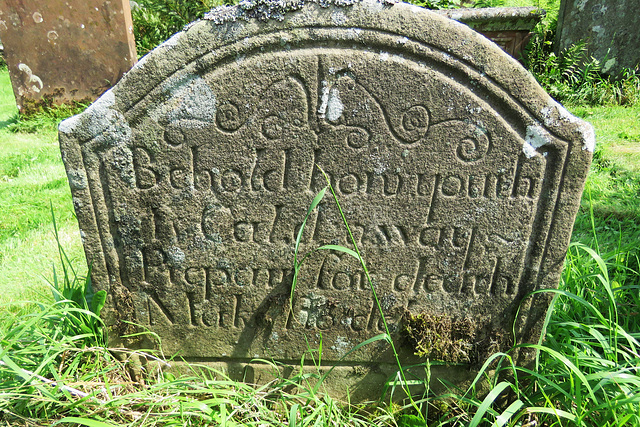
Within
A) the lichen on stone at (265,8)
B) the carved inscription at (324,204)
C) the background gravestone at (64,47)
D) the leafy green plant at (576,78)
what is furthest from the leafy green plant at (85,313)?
the leafy green plant at (576,78)

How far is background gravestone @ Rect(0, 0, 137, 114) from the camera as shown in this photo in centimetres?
488

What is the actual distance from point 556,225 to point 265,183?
1215 millimetres

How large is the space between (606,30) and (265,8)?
563 cm

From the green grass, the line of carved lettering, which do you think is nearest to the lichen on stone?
the line of carved lettering

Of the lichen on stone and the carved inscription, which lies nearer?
the lichen on stone

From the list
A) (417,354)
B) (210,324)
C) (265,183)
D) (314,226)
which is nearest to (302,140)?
(265,183)

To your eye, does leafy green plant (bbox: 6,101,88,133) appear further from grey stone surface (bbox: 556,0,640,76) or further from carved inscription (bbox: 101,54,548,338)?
grey stone surface (bbox: 556,0,640,76)

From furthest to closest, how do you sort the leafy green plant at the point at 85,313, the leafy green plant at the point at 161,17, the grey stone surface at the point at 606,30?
1. the leafy green plant at the point at 161,17
2. the grey stone surface at the point at 606,30
3. the leafy green plant at the point at 85,313

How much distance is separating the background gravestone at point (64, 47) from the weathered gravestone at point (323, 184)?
4260 mm

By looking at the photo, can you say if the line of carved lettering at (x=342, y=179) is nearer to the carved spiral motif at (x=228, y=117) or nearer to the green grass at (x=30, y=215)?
the carved spiral motif at (x=228, y=117)

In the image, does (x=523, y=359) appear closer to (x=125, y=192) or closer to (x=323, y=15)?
(x=323, y=15)

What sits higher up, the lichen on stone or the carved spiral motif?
the lichen on stone

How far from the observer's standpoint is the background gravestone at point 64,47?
4.88m

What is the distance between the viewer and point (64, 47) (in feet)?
16.6
